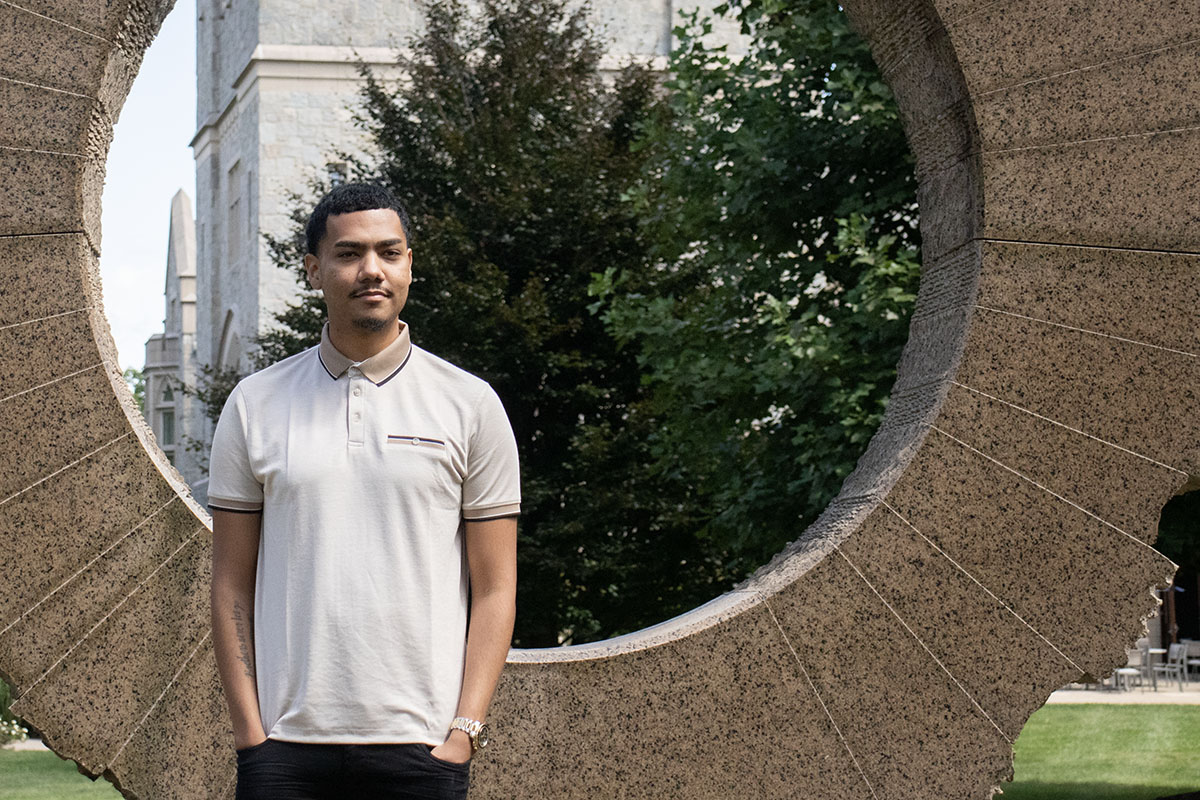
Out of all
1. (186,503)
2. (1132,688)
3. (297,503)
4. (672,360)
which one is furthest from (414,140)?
(297,503)

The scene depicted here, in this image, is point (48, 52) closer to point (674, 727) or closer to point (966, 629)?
point (674, 727)

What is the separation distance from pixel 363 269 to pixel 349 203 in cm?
13

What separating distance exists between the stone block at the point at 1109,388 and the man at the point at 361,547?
222cm

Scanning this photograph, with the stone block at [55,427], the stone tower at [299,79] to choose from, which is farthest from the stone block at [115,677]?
the stone tower at [299,79]

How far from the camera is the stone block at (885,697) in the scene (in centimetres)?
446

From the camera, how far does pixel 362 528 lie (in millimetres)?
2738

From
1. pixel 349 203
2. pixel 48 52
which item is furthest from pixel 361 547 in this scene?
pixel 48 52

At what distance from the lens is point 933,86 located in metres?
4.85

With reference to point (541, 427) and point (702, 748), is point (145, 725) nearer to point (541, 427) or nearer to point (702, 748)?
point (702, 748)

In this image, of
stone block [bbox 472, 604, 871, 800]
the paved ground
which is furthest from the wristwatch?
the paved ground

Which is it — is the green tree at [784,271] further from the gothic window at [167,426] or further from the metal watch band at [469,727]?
the gothic window at [167,426]

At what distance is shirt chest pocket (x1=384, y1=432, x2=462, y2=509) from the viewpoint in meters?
2.76

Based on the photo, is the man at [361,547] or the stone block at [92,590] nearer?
the man at [361,547]

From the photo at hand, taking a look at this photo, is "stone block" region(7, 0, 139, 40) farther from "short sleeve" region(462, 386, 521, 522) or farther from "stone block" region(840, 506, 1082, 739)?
"stone block" region(840, 506, 1082, 739)
